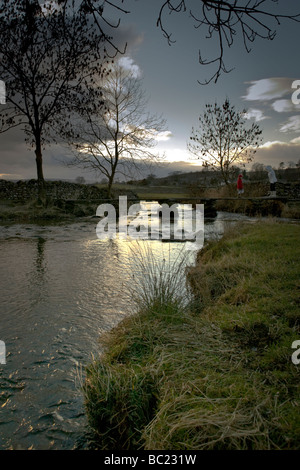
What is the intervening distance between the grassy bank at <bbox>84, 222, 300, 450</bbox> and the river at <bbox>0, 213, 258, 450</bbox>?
0.30m

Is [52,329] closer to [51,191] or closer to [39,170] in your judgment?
[39,170]

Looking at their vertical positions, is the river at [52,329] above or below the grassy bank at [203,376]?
below

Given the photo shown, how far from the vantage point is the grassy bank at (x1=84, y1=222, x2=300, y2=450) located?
208 cm

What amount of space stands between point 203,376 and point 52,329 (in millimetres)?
2492

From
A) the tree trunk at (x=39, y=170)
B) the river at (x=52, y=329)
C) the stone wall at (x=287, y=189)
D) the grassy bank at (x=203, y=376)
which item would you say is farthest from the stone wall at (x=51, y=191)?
the grassy bank at (x=203, y=376)

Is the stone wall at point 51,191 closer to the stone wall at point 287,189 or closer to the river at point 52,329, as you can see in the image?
the river at point 52,329

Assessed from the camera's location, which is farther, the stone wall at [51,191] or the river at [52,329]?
the stone wall at [51,191]

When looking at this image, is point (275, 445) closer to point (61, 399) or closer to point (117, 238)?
point (61, 399)

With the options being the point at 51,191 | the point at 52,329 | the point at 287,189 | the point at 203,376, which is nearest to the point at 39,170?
the point at 51,191

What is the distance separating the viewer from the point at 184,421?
213cm

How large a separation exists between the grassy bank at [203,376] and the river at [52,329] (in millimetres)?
296

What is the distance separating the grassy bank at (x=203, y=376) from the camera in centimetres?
208

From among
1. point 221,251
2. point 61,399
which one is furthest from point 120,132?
point 61,399
